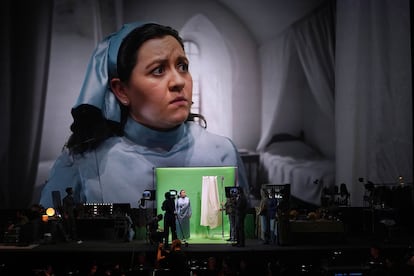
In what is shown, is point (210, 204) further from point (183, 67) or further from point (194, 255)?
point (183, 67)

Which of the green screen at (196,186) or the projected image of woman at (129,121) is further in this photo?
the projected image of woman at (129,121)

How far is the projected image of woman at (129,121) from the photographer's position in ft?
43.1

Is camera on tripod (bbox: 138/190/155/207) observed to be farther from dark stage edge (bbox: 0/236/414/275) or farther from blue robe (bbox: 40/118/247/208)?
dark stage edge (bbox: 0/236/414/275)

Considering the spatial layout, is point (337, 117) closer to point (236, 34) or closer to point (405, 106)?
point (405, 106)

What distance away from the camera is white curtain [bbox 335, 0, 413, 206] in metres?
14.0

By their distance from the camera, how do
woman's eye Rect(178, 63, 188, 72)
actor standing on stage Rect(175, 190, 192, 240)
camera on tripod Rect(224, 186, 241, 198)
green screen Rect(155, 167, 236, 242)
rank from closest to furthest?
camera on tripod Rect(224, 186, 241, 198) → actor standing on stage Rect(175, 190, 192, 240) → green screen Rect(155, 167, 236, 242) → woman's eye Rect(178, 63, 188, 72)

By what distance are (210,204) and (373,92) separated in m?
5.08

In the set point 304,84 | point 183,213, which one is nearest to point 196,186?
point 183,213

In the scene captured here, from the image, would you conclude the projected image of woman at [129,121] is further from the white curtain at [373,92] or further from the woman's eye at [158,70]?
the white curtain at [373,92]

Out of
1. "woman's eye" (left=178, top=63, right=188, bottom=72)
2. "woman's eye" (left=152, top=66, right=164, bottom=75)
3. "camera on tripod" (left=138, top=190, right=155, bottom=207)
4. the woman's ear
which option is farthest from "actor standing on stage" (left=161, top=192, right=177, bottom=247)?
"woman's eye" (left=178, top=63, right=188, bottom=72)

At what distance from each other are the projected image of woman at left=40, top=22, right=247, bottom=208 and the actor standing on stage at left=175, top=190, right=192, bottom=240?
1.55 metres

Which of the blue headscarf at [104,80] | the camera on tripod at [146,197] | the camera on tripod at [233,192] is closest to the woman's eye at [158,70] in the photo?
the blue headscarf at [104,80]

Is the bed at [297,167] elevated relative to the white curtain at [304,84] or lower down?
lower down

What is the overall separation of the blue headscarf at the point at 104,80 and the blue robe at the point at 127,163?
0.59 metres
